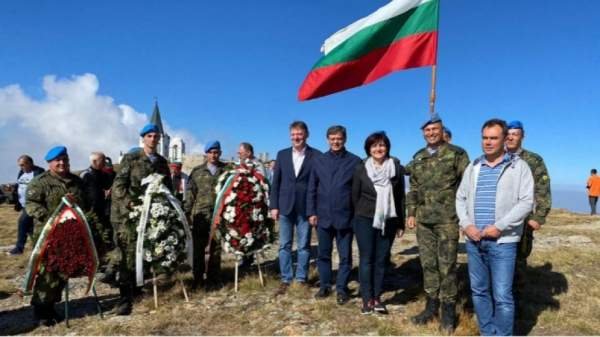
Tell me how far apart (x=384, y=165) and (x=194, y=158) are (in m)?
68.0

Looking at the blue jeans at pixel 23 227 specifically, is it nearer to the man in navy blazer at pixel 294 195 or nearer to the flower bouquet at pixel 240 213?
the flower bouquet at pixel 240 213

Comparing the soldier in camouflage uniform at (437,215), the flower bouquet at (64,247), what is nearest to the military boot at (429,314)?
the soldier in camouflage uniform at (437,215)

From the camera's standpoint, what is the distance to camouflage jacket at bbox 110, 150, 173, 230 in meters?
5.28

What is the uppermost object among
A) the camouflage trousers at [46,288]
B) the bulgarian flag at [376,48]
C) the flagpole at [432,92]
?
the bulgarian flag at [376,48]

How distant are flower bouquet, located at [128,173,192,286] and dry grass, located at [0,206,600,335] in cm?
62

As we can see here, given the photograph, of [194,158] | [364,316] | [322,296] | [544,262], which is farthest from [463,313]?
[194,158]

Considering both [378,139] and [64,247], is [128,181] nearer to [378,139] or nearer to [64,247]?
[64,247]

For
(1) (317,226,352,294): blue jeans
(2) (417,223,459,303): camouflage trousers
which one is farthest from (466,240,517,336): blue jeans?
(1) (317,226,352,294): blue jeans

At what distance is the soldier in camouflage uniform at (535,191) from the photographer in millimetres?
4180

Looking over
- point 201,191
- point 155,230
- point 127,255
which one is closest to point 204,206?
point 201,191

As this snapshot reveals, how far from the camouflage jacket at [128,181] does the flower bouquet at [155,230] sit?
138 millimetres

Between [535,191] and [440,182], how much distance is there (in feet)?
4.15

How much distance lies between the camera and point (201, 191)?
646 centimetres

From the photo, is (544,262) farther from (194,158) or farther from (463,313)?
(194,158)
